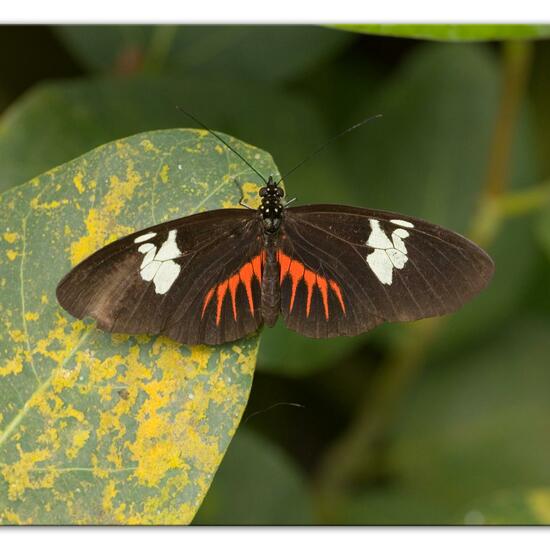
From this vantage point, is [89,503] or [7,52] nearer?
[89,503]

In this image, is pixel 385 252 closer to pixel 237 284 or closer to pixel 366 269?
pixel 366 269

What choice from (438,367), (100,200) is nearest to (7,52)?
(100,200)

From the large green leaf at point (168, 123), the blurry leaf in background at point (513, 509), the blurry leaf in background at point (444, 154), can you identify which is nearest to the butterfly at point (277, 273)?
the large green leaf at point (168, 123)

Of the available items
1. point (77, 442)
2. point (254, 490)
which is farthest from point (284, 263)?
point (254, 490)

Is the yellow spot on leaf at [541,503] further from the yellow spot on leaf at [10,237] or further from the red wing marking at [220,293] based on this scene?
the yellow spot on leaf at [10,237]

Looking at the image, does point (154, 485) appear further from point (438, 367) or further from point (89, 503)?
point (438, 367)

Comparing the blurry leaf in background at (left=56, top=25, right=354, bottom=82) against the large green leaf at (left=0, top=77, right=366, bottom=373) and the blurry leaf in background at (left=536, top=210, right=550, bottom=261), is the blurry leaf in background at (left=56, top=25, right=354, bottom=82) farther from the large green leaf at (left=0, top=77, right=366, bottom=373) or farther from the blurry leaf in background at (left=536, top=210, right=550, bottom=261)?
the blurry leaf in background at (left=536, top=210, right=550, bottom=261)
